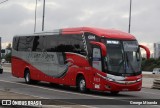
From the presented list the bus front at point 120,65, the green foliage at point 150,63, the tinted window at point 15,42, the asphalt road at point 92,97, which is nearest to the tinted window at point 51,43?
the asphalt road at point 92,97

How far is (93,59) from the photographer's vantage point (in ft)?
74.5

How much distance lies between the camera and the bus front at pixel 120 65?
72.7 feet

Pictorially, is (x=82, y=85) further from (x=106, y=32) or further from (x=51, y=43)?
(x=51, y=43)

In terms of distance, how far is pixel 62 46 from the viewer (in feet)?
84.9

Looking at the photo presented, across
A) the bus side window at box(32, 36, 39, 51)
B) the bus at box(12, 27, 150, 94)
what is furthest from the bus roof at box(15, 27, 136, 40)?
the bus side window at box(32, 36, 39, 51)

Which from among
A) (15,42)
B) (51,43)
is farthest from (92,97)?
(15,42)

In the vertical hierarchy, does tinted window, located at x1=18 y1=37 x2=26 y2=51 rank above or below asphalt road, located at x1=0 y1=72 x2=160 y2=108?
above

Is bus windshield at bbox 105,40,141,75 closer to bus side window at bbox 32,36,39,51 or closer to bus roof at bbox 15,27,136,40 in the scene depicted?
bus roof at bbox 15,27,136,40

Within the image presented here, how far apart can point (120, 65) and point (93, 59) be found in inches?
53.4

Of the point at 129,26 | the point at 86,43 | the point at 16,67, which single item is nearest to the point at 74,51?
the point at 86,43

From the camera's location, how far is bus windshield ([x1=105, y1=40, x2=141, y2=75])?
22.3 metres

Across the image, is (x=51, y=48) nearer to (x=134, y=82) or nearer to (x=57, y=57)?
(x=57, y=57)

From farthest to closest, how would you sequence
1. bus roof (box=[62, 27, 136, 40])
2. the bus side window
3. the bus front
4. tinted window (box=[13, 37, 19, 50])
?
1. tinted window (box=[13, 37, 19, 50])
2. the bus side window
3. bus roof (box=[62, 27, 136, 40])
4. the bus front

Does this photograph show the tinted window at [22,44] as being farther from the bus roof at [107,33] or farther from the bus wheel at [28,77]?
the bus roof at [107,33]
